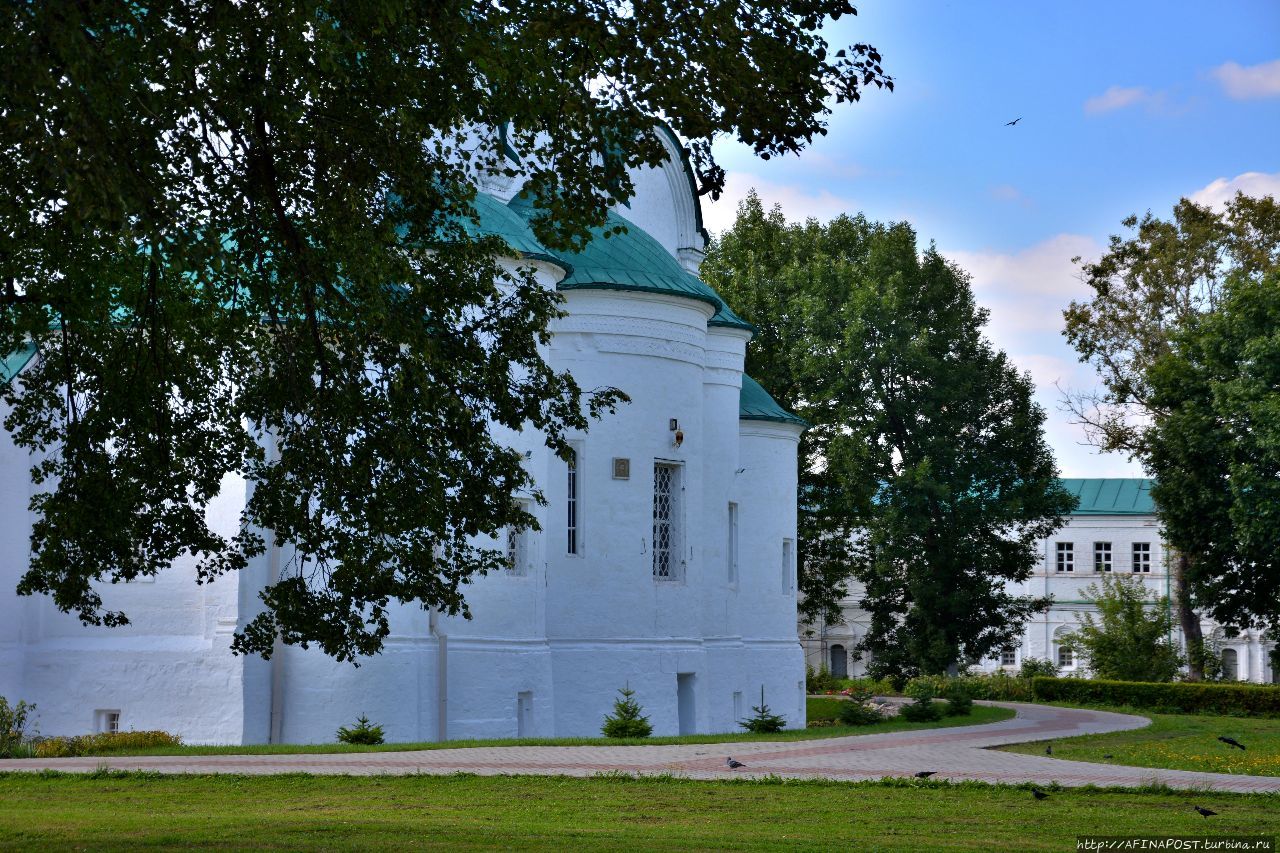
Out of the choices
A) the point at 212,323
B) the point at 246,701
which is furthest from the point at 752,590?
the point at 212,323

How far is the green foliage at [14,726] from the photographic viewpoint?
18125 mm

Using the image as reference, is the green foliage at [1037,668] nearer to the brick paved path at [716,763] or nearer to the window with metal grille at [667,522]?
the window with metal grille at [667,522]

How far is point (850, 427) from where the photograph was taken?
41.3 meters

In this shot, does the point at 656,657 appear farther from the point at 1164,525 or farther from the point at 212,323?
the point at 1164,525

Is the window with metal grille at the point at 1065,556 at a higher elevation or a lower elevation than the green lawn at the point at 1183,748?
higher

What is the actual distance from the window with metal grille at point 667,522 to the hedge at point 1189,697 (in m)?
15.1

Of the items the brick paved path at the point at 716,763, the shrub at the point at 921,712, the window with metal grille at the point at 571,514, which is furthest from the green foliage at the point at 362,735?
the shrub at the point at 921,712

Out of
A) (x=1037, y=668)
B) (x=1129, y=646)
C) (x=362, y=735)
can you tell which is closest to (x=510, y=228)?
(x=362, y=735)

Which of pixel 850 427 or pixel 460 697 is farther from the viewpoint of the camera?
pixel 850 427

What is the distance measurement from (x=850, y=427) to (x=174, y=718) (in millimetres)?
24632

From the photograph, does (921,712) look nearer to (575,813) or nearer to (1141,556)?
(575,813)

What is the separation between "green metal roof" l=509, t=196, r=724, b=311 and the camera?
2453 cm

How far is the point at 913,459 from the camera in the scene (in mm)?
41562

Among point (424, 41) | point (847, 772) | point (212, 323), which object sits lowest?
point (847, 772)
